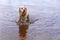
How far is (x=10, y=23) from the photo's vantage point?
7.75 feet

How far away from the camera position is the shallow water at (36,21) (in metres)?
2.05

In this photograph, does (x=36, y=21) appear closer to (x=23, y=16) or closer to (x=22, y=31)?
(x=23, y=16)

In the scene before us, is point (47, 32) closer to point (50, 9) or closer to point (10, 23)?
point (10, 23)

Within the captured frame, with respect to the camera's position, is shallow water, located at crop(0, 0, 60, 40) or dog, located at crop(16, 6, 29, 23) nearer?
shallow water, located at crop(0, 0, 60, 40)

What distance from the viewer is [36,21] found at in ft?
8.02

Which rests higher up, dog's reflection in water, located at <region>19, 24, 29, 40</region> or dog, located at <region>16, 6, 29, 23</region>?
dog, located at <region>16, 6, 29, 23</region>

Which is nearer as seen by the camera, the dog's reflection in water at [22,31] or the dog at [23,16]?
the dog's reflection in water at [22,31]

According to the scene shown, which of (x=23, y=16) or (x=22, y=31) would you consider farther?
(x=23, y=16)

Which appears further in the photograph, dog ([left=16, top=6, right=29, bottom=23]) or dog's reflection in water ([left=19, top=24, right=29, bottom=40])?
dog ([left=16, top=6, right=29, bottom=23])

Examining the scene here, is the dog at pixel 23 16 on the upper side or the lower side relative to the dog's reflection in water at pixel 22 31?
upper

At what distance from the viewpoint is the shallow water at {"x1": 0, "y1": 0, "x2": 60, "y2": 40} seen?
2.05 meters

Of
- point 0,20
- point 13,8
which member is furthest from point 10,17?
point 13,8

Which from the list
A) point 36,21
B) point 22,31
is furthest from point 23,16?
point 22,31

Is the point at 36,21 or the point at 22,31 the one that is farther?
the point at 36,21
